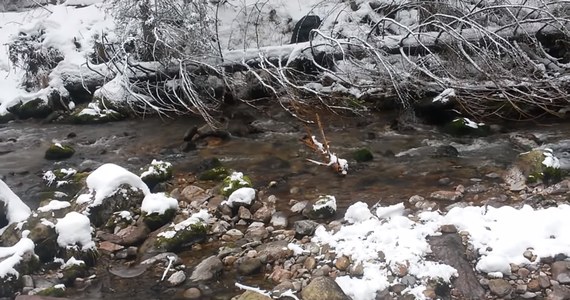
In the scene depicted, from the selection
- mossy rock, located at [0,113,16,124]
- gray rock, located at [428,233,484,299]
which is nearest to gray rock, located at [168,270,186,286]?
gray rock, located at [428,233,484,299]

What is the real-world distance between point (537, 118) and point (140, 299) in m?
7.18

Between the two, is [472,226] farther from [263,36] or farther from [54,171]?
[263,36]

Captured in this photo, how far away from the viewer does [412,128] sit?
909 centimetres

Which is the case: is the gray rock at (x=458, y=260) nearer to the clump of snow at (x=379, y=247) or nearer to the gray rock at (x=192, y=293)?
the clump of snow at (x=379, y=247)

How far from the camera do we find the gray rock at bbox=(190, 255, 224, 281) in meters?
4.75

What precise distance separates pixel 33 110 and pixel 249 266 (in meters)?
9.10

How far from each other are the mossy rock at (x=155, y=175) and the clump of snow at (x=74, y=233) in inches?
71.3

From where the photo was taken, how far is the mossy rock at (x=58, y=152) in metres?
9.03

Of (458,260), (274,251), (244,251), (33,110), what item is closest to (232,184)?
(244,251)

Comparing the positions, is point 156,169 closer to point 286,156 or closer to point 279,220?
point 286,156

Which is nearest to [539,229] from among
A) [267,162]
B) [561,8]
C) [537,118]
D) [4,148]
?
[267,162]

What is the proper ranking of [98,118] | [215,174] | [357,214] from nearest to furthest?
[357,214] → [215,174] → [98,118]

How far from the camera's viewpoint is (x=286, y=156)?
26.7ft

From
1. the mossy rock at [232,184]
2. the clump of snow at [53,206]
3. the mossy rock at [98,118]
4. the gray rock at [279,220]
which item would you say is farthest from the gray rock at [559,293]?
the mossy rock at [98,118]
